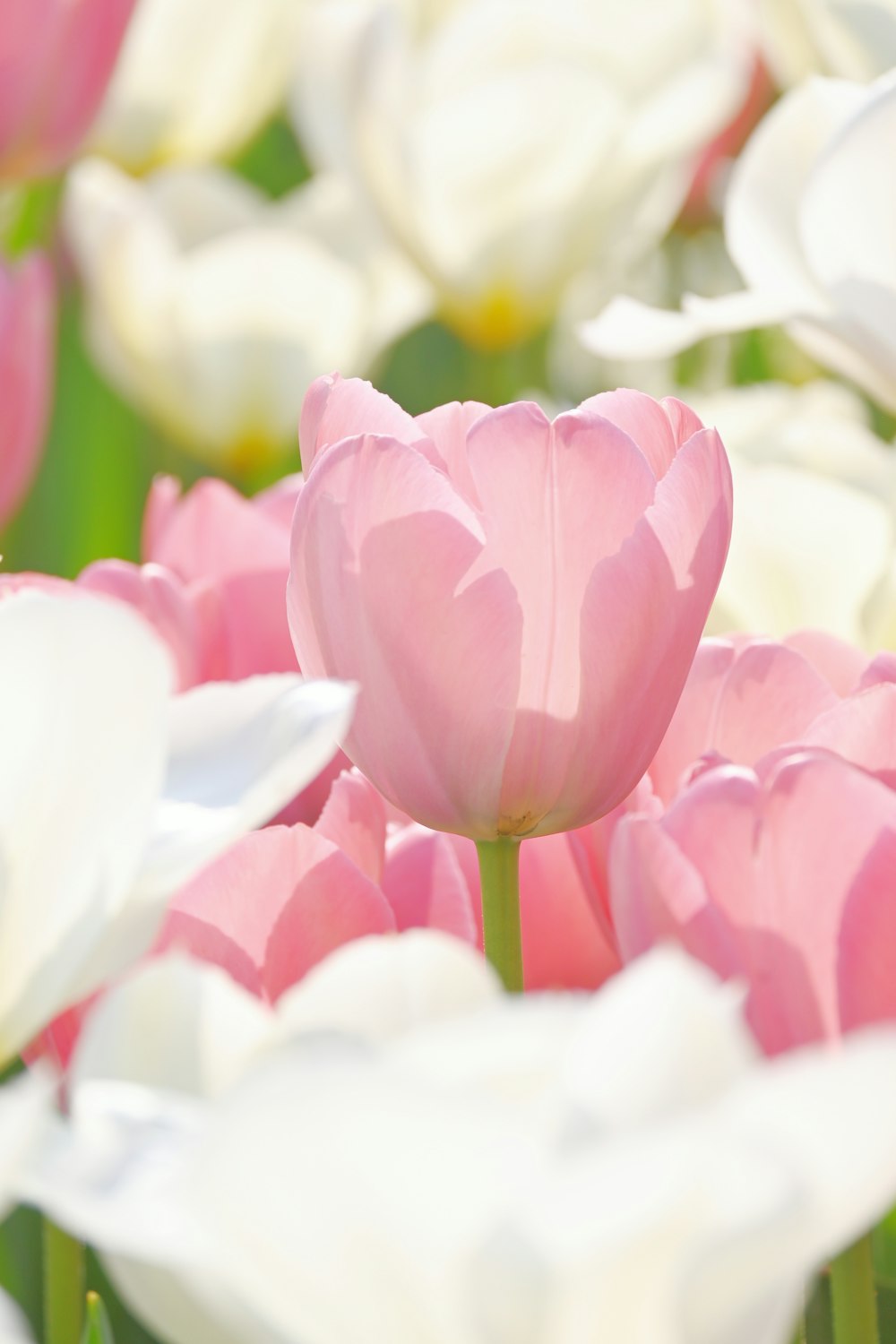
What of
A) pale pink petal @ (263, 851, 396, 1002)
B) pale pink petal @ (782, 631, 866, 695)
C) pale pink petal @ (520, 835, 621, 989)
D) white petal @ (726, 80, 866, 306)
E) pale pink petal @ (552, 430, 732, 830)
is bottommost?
pale pink petal @ (782, 631, 866, 695)

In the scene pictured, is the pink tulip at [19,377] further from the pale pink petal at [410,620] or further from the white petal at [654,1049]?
the white petal at [654,1049]

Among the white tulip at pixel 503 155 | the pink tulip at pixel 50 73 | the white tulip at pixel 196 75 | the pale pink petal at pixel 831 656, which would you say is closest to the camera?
the pale pink petal at pixel 831 656

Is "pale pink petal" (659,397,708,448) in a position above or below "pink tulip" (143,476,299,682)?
above

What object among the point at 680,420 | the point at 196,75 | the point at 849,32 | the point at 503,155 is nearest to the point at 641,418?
the point at 680,420

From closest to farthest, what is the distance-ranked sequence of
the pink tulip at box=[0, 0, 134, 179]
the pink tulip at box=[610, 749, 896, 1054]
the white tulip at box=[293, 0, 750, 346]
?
1. the pink tulip at box=[610, 749, 896, 1054]
2. the pink tulip at box=[0, 0, 134, 179]
3. the white tulip at box=[293, 0, 750, 346]

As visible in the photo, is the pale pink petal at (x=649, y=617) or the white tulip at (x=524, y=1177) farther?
the pale pink petal at (x=649, y=617)

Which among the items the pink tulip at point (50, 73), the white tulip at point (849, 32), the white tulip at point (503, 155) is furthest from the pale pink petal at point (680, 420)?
the white tulip at point (503, 155)

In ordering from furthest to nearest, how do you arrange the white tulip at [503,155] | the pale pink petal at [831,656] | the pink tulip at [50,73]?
the white tulip at [503,155] → the pink tulip at [50,73] → the pale pink petal at [831,656]

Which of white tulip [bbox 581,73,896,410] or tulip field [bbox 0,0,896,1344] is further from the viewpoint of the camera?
white tulip [bbox 581,73,896,410]

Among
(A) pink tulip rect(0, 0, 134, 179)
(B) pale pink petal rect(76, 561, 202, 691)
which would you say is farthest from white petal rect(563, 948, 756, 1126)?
(A) pink tulip rect(0, 0, 134, 179)

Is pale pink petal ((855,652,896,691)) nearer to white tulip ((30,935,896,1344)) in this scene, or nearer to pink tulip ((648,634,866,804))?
pink tulip ((648,634,866,804))
